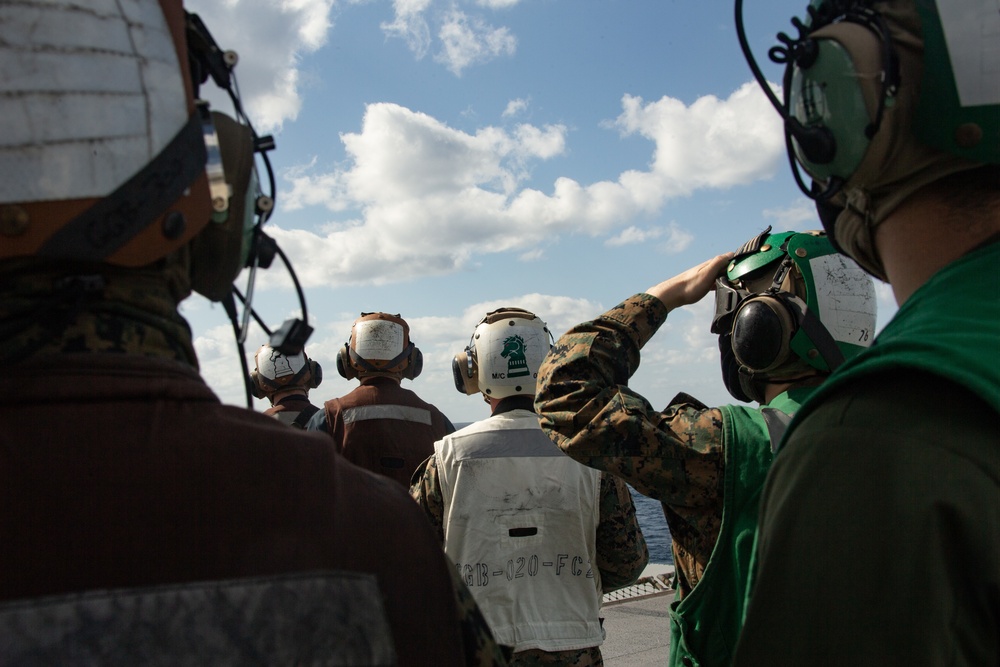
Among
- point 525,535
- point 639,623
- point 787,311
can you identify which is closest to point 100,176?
point 787,311

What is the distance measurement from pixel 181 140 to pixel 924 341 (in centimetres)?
129

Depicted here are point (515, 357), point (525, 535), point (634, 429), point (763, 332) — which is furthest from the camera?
point (515, 357)

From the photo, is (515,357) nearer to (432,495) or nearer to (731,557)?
(432,495)

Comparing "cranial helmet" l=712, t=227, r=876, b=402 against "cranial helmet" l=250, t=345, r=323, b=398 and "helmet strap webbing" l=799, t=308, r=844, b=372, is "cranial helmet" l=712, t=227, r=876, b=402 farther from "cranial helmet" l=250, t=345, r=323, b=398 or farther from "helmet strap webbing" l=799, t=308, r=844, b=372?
"cranial helmet" l=250, t=345, r=323, b=398

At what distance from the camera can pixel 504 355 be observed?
4.84 meters

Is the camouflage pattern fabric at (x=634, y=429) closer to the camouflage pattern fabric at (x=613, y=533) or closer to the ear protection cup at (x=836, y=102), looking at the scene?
the ear protection cup at (x=836, y=102)

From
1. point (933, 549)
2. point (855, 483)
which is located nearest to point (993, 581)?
point (933, 549)

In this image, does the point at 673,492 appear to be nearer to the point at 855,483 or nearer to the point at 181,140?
the point at 855,483

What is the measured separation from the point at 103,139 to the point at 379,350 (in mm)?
5580

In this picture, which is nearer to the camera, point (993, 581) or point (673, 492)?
point (993, 581)

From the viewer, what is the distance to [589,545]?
421 cm

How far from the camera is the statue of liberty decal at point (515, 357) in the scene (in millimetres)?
4766

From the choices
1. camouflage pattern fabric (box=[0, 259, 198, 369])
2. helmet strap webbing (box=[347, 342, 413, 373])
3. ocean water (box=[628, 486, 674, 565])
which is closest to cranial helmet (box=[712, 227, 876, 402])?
camouflage pattern fabric (box=[0, 259, 198, 369])

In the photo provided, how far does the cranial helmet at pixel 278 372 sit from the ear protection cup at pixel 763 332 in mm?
5840
